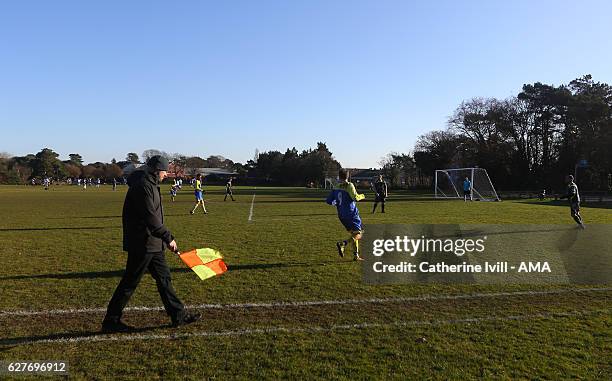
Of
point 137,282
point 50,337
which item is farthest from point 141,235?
point 50,337

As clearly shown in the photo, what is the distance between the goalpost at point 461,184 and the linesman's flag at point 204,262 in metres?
31.2

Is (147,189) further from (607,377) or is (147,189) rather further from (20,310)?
(607,377)

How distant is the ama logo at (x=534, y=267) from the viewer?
8.11 m

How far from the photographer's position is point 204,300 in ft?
21.1

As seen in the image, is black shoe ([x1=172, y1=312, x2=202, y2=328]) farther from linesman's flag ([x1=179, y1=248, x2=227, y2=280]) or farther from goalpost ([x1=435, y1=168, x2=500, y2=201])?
goalpost ([x1=435, y1=168, x2=500, y2=201])

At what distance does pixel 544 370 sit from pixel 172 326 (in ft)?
12.8

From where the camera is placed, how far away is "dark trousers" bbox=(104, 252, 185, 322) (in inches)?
200

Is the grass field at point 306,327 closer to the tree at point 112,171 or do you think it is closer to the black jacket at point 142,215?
the black jacket at point 142,215

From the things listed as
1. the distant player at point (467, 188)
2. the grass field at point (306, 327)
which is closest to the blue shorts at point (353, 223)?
the grass field at point (306, 327)

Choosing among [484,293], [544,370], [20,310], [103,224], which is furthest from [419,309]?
[103,224]

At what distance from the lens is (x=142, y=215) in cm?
501

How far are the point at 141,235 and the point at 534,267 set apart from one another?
6.91 metres

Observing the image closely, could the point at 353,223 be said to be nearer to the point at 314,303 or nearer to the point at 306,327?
the point at 314,303

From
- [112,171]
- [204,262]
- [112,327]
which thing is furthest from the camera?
[112,171]
